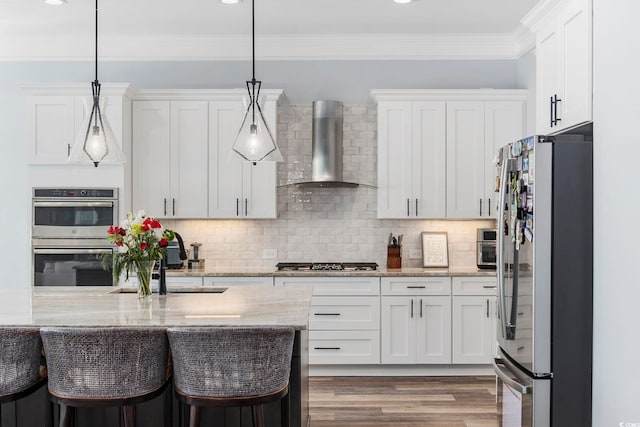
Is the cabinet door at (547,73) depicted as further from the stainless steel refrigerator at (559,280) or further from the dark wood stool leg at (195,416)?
the dark wood stool leg at (195,416)

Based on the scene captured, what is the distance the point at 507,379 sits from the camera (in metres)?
3.38

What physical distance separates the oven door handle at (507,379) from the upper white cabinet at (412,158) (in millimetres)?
2103

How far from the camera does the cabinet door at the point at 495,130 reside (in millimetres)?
5508

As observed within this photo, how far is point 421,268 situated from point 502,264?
2.27 m

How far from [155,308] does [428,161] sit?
299 cm

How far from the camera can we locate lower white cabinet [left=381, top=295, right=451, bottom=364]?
530cm

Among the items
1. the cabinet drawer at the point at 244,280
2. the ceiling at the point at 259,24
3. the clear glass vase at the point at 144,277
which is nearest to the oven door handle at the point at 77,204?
the cabinet drawer at the point at 244,280

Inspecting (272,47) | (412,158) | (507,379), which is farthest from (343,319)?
(272,47)

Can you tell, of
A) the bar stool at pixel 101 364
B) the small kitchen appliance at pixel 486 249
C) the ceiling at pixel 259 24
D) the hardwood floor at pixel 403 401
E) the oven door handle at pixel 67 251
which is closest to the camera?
the bar stool at pixel 101 364

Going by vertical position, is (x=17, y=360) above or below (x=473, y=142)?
below

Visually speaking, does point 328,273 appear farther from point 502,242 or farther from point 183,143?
point 502,242

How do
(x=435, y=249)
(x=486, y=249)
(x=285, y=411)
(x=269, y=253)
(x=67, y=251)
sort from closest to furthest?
(x=285, y=411) → (x=67, y=251) → (x=486, y=249) → (x=435, y=249) → (x=269, y=253)

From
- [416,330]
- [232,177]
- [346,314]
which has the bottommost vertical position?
[416,330]

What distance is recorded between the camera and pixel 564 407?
10.2 feet
